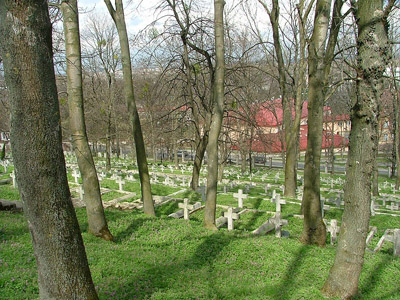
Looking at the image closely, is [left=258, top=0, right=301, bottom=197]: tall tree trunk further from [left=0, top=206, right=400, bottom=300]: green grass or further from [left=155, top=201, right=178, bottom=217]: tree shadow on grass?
[left=0, top=206, right=400, bottom=300]: green grass

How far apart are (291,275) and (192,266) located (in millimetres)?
1558

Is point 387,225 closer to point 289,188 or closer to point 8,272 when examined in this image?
→ point 289,188

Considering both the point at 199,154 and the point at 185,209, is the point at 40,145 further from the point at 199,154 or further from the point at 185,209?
the point at 199,154

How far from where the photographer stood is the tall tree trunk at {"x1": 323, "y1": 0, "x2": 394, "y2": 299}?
329 centimetres

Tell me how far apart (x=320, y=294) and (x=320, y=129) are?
3661 mm

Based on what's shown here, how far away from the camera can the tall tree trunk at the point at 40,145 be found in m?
2.26

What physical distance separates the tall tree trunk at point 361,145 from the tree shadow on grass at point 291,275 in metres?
0.52

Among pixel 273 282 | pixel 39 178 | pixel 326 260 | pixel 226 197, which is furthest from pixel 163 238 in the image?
pixel 226 197

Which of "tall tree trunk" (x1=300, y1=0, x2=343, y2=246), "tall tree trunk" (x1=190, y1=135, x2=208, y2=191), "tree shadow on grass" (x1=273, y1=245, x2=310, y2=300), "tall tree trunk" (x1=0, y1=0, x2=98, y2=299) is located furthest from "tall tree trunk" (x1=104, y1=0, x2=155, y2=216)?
"tall tree trunk" (x1=0, y1=0, x2=98, y2=299)

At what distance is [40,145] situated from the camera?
2.35 metres

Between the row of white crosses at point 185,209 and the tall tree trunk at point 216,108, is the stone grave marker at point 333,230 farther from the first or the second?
the row of white crosses at point 185,209

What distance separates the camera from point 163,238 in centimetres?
598

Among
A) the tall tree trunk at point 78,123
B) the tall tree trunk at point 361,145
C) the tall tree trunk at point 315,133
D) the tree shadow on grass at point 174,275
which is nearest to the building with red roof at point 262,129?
the tall tree trunk at point 315,133

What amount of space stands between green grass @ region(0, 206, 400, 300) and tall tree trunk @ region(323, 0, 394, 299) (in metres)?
0.45
